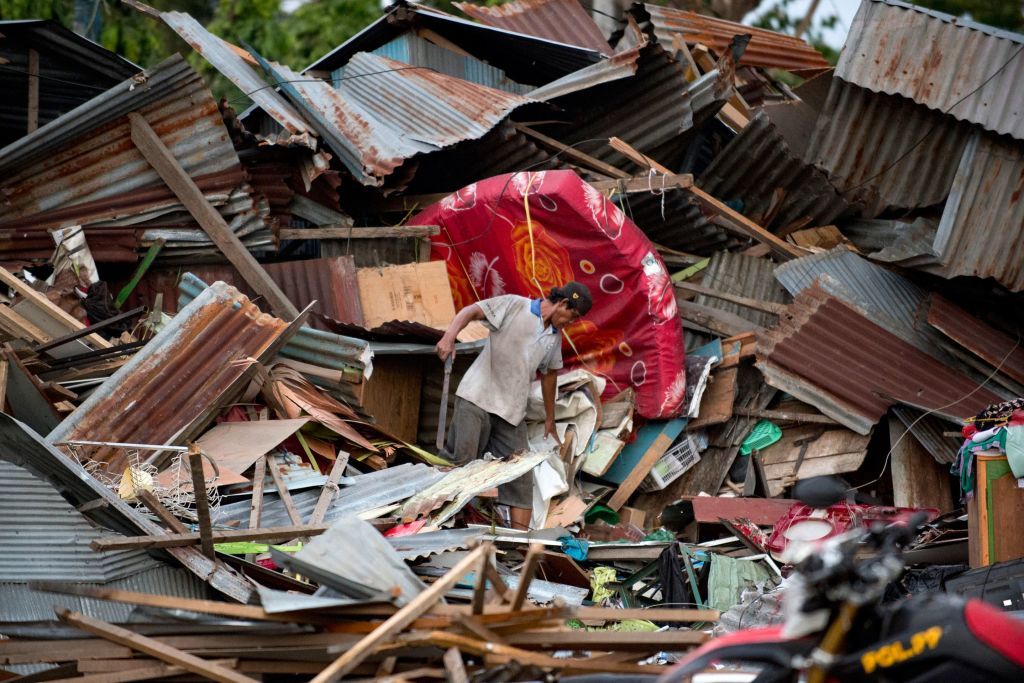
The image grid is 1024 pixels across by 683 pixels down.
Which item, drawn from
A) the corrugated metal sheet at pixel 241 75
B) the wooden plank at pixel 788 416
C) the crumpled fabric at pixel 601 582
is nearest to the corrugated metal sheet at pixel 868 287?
the wooden plank at pixel 788 416

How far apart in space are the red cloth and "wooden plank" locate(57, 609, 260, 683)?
4.66 meters

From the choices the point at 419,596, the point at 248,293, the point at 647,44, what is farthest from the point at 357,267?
the point at 419,596

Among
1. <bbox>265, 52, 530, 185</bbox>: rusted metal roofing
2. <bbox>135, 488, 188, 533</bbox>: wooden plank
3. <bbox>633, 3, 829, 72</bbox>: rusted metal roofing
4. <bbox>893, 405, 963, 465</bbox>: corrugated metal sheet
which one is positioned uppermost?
<bbox>633, 3, 829, 72</bbox>: rusted metal roofing

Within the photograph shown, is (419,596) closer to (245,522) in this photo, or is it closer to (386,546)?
(386,546)

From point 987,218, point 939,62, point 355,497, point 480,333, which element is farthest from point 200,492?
point 939,62

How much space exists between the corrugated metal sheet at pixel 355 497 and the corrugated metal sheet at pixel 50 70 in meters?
3.83

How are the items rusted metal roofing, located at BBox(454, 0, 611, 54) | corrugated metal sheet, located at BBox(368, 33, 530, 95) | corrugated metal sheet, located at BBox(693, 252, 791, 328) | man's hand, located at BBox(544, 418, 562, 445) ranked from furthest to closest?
rusted metal roofing, located at BBox(454, 0, 611, 54) → corrugated metal sheet, located at BBox(368, 33, 530, 95) → corrugated metal sheet, located at BBox(693, 252, 791, 328) → man's hand, located at BBox(544, 418, 562, 445)

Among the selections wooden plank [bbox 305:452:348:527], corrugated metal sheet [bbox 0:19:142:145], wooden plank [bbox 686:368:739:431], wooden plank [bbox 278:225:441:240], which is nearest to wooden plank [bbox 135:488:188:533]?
wooden plank [bbox 305:452:348:527]

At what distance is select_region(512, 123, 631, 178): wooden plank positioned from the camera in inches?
371

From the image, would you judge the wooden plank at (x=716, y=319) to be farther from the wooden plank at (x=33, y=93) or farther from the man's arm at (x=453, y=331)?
the wooden plank at (x=33, y=93)

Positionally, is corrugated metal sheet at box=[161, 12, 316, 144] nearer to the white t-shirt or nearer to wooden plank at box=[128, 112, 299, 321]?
wooden plank at box=[128, 112, 299, 321]

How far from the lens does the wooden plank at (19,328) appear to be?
6781mm

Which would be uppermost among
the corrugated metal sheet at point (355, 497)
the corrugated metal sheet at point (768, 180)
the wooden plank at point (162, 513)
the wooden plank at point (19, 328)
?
the corrugated metal sheet at point (768, 180)

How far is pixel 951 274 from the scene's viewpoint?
8.23 meters
